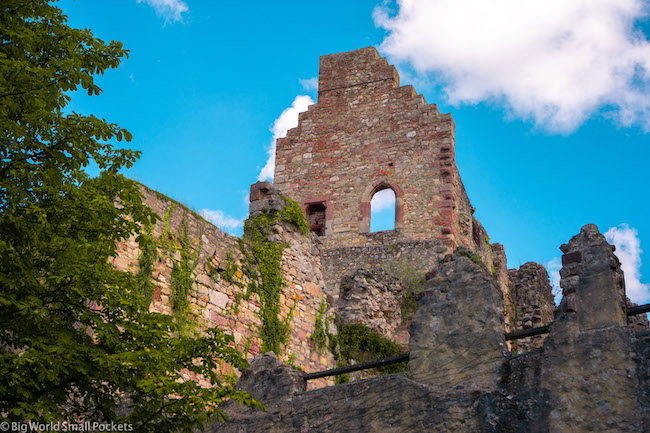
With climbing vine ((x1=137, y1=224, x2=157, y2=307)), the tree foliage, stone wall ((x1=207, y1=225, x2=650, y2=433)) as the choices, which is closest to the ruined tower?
climbing vine ((x1=137, y1=224, x2=157, y2=307))

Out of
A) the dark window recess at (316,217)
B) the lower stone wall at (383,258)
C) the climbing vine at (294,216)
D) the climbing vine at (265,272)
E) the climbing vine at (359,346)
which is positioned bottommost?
the climbing vine at (359,346)

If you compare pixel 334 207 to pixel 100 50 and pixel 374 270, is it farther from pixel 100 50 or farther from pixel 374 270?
pixel 100 50

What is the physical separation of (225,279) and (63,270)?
220 inches

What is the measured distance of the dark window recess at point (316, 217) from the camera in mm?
22859

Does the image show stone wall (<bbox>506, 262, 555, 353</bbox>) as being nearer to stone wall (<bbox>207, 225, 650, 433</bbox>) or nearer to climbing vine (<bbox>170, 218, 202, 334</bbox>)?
climbing vine (<bbox>170, 218, 202, 334</bbox>)

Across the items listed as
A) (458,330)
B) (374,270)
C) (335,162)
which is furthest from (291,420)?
(335,162)

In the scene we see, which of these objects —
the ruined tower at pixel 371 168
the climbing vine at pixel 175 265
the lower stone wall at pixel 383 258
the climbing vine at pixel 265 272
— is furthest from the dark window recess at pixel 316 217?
the climbing vine at pixel 175 265

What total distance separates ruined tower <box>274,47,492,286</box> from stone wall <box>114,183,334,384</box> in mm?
6857

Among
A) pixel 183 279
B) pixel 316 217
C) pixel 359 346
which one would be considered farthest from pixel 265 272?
pixel 316 217

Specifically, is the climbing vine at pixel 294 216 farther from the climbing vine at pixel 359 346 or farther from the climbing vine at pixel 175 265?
the climbing vine at pixel 175 265

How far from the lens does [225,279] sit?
12484 millimetres

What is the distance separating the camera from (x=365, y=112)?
24.0 meters

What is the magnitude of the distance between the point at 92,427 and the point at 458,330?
377 cm

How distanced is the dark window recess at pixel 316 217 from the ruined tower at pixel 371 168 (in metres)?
0.03
